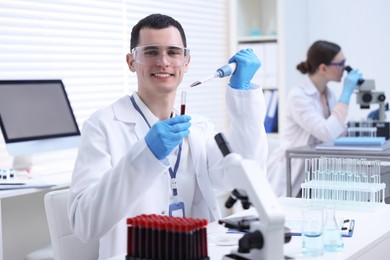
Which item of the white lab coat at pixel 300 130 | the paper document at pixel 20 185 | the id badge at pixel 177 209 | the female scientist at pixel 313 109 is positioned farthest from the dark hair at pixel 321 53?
the id badge at pixel 177 209

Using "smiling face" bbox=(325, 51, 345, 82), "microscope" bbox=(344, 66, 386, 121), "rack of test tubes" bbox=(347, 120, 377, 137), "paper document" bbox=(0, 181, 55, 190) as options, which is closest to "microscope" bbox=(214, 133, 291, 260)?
"paper document" bbox=(0, 181, 55, 190)

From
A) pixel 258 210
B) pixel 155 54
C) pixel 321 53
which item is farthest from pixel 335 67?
pixel 258 210

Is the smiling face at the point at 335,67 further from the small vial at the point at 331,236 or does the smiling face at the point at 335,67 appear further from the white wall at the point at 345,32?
the small vial at the point at 331,236

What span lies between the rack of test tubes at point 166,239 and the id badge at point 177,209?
1.81 ft

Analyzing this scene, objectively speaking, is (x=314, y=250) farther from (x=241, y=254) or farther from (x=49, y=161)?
(x=49, y=161)

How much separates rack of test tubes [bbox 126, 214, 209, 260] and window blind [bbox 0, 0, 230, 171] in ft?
5.95

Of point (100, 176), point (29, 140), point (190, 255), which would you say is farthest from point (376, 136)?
point (190, 255)

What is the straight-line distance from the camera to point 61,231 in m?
1.95

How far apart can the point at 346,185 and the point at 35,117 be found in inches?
60.8

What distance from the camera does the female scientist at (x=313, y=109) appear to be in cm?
375

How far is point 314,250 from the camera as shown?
5.24 feet

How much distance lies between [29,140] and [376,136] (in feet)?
6.17

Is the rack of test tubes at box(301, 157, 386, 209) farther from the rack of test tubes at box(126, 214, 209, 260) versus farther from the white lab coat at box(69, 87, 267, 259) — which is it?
the rack of test tubes at box(126, 214, 209, 260)

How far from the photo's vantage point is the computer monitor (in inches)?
114
